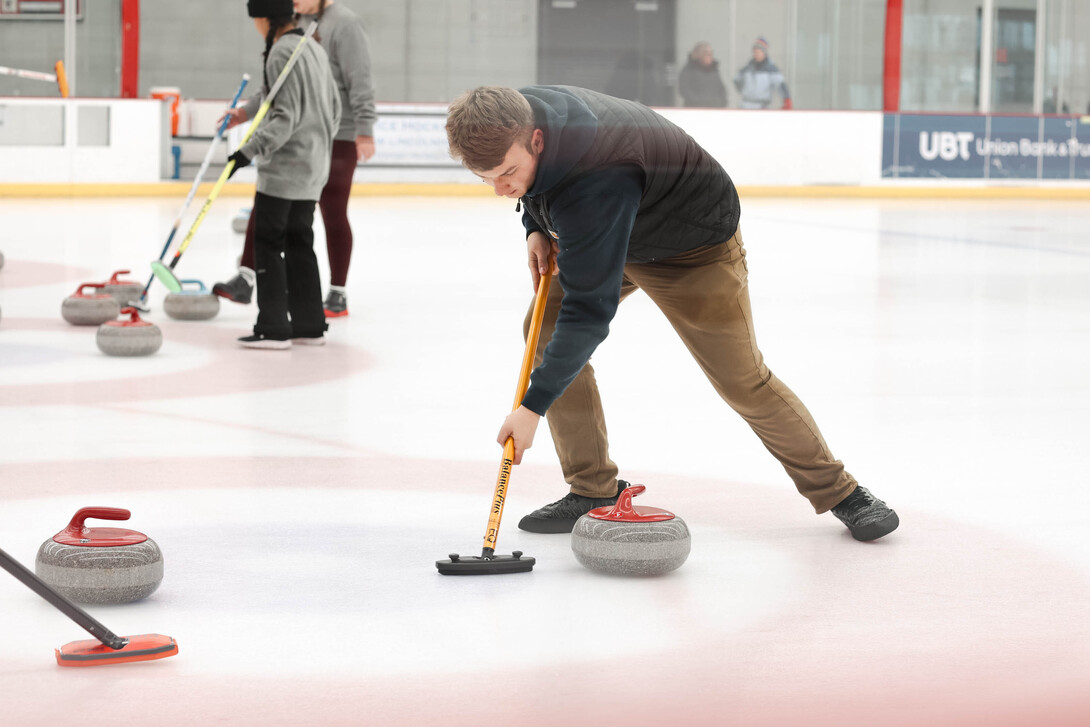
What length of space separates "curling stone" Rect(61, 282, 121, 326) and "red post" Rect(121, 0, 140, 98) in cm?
1002

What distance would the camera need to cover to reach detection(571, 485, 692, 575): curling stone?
2.52m

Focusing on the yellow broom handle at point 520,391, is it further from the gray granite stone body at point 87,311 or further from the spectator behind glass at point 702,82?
the spectator behind glass at point 702,82

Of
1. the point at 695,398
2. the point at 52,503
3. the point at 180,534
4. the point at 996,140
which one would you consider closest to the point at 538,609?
the point at 180,534

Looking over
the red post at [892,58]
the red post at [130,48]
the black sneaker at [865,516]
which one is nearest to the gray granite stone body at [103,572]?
the black sneaker at [865,516]

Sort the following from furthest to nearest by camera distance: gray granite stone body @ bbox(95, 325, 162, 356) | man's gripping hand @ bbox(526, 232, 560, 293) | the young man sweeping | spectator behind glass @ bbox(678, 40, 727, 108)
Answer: spectator behind glass @ bbox(678, 40, 727, 108) < gray granite stone body @ bbox(95, 325, 162, 356) < man's gripping hand @ bbox(526, 232, 560, 293) < the young man sweeping

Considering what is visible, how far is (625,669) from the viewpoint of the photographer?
2.10 meters

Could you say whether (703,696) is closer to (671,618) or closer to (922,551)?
(671,618)

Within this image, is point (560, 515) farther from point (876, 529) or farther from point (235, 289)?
point (235, 289)

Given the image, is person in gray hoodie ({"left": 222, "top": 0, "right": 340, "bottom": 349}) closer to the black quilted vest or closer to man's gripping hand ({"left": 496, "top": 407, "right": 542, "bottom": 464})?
the black quilted vest

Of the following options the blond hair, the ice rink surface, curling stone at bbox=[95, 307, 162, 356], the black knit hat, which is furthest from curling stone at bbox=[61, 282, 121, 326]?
the blond hair

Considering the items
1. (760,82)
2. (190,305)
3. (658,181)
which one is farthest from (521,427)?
(760,82)

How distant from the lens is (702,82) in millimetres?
16250

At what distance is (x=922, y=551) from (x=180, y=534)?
1446 mm

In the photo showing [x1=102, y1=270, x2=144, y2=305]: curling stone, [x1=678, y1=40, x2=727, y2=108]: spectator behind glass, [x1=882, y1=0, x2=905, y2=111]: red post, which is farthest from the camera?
[x1=882, y1=0, x2=905, y2=111]: red post
